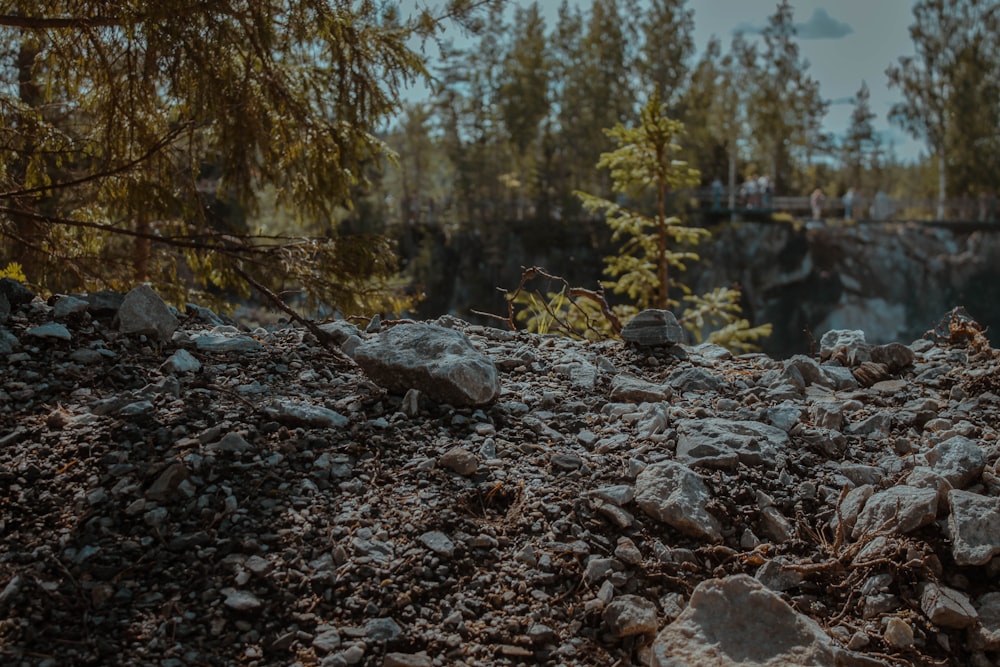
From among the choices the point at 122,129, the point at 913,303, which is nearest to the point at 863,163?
the point at 913,303

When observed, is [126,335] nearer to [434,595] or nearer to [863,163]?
[434,595]

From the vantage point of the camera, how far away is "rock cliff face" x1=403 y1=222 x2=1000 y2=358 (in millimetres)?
36312

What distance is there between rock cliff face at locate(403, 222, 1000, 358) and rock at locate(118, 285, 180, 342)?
31.9 meters

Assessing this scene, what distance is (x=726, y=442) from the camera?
3086mm

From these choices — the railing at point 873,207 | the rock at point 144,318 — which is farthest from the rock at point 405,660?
the railing at point 873,207

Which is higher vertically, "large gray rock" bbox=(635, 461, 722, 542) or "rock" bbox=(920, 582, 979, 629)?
"large gray rock" bbox=(635, 461, 722, 542)

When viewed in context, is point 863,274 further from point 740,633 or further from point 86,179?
point 740,633

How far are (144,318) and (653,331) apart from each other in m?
2.60

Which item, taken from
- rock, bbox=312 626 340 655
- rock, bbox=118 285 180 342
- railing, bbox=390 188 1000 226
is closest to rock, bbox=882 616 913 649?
rock, bbox=312 626 340 655

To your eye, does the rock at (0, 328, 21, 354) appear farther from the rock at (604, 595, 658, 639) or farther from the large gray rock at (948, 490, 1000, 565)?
the large gray rock at (948, 490, 1000, 565)

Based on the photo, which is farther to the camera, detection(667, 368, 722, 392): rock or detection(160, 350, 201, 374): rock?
detection(667, 368, 722, 392): rock

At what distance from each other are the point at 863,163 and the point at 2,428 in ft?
197

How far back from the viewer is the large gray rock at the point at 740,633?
206cm

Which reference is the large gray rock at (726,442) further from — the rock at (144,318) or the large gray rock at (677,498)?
the rock at (144,318)
